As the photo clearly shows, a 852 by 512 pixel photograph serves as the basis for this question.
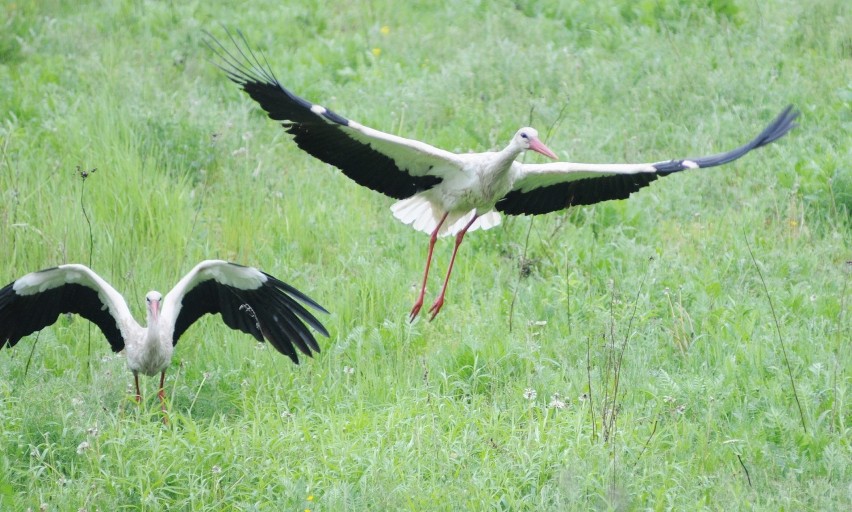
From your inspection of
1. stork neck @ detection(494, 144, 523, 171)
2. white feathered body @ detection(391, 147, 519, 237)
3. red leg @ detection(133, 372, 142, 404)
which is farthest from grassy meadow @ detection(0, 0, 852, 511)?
stork neck @ detection(494, 144, 523, 171)

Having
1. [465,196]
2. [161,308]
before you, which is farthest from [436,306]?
[161,308]

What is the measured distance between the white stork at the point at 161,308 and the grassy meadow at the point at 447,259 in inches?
8.4

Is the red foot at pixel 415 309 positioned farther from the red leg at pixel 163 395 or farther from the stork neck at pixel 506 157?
the red leg at pixel 163 395

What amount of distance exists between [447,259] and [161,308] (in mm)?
2085

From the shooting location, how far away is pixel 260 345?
628 cm

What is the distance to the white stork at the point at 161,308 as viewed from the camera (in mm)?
5762

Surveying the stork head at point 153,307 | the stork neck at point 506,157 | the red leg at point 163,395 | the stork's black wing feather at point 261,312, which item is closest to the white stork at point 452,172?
the stork neck at point 506,157

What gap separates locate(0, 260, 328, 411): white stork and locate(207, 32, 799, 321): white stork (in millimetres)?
700

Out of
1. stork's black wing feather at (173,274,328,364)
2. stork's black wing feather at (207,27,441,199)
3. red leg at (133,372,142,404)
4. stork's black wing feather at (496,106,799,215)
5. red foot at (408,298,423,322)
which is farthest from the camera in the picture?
stork's black wing feather at (496,106,799,215)

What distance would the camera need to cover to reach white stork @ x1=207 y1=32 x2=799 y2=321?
585 centimetres

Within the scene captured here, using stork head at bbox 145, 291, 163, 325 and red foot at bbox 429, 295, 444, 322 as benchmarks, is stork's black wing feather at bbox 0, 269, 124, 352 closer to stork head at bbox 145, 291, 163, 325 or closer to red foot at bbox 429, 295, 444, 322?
stork head at bbox 145, 291, 163, 325

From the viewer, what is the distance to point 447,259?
7324mm

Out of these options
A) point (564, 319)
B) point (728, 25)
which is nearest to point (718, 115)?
point (728, 25)

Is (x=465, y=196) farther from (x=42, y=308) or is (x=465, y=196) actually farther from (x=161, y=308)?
(x=42, y=308)
